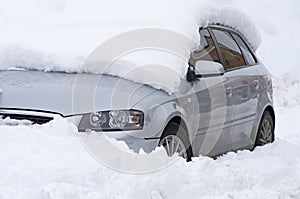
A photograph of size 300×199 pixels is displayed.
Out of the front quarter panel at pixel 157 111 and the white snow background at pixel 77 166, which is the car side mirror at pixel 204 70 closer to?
the front quarter panel at pixel 157 111

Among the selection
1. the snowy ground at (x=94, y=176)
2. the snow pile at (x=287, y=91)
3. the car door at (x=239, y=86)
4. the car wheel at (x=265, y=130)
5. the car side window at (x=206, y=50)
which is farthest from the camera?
the snow pile at (x=287, y=91)

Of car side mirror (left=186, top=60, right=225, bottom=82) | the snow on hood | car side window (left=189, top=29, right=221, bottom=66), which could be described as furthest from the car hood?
car side window (left=189, top=29, right=221, bottom=66)

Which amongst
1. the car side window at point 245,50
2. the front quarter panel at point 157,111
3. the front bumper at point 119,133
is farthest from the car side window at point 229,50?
the front bumper at point 119,133

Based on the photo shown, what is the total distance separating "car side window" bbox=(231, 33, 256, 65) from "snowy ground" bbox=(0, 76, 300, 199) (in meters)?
2.18

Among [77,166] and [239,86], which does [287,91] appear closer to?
[239,86]

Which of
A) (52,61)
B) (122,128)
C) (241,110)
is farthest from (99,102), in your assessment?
(241,110)

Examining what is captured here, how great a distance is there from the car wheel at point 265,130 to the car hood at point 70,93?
239 cm

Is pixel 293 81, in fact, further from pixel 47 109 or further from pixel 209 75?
pixel 47 109

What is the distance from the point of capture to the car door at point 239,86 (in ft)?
22.7

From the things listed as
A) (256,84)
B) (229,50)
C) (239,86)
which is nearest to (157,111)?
(239,86)

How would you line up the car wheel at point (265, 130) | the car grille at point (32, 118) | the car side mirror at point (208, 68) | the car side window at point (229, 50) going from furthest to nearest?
the car wheel at point (265, 130) → the car side window at point (229, 50) → the car side mirror at point (208, 68) → the car grille at point (32, 118)

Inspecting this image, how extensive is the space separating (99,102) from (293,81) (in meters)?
10.1

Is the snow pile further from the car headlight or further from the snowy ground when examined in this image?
the car headlight

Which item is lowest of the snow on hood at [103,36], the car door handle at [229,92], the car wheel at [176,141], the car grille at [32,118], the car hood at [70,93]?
the car wheel at [176,141]
